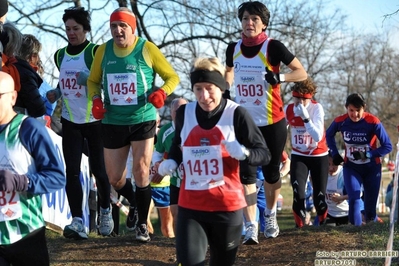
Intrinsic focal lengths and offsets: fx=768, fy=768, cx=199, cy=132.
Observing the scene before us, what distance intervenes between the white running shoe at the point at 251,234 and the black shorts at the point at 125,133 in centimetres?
140

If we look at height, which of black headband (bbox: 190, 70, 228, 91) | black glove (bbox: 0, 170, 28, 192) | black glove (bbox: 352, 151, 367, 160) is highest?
black headband (bbox: 190, 70, 228, 91)

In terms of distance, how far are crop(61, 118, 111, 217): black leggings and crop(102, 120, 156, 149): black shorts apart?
515 millimetres

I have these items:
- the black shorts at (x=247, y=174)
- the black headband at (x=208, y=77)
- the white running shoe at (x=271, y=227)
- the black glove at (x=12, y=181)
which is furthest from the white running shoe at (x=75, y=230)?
the black glove at (x=12, y=181)

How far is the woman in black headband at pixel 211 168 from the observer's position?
538 cm

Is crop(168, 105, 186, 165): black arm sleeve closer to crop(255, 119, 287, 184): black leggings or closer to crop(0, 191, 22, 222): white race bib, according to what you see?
crop(0, 191, 22, 222): white race bib

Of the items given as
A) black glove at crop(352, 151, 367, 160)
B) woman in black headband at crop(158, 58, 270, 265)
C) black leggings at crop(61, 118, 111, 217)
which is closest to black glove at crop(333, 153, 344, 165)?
black glove at crop(352, 151, 367, 160)

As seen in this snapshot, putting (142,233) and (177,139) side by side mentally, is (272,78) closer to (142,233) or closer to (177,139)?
(177,139)

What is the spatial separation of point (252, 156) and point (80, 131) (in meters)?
3.29

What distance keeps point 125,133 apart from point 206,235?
237cm

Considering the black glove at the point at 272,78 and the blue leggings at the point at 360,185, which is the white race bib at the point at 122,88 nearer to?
the black glove at the point at 272,78

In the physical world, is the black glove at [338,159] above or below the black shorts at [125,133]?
below

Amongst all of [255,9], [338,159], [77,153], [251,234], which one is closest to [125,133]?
[77,153]

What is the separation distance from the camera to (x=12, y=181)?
456 cm

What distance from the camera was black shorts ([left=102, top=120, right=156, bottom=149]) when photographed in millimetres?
7582
